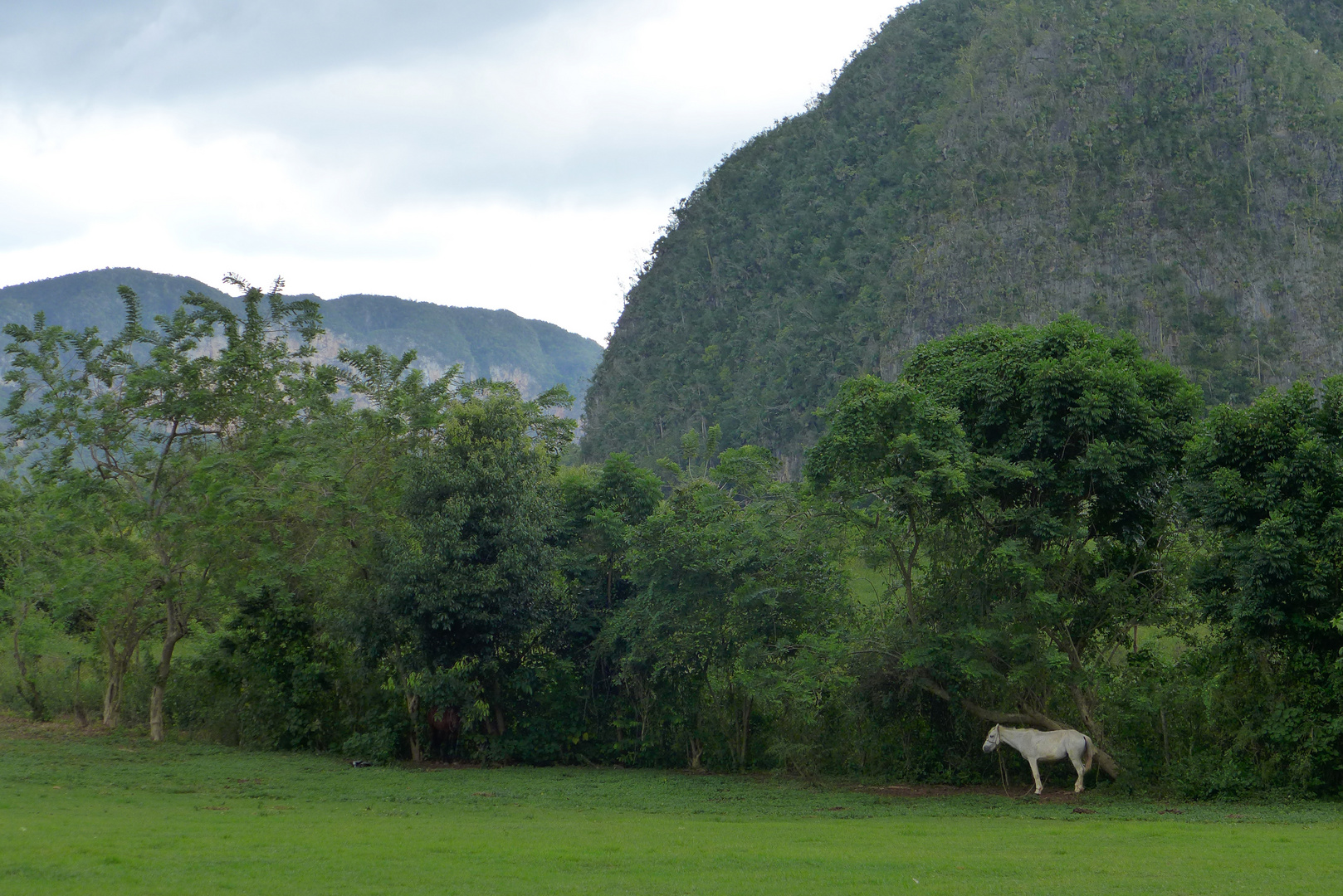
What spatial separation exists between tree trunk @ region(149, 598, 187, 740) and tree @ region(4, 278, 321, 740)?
42mm

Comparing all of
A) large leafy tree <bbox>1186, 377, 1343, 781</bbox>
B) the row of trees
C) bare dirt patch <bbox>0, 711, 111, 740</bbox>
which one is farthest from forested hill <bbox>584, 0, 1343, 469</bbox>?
large leafy tree <bbox>1186, 377, 1343, 781</bbox>

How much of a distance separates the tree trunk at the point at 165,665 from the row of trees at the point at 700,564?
10 cm

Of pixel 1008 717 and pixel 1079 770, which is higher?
pixel 1008 717

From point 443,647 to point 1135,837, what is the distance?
519 inches

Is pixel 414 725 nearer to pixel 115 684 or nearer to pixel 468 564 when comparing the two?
pixel 468 564

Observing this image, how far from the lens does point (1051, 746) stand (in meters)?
17.6

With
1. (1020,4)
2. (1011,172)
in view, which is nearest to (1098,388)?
(1011,172)

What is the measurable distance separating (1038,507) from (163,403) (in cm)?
1792

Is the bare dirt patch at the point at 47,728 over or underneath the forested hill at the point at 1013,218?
underneath

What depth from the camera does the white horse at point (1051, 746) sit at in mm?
17531

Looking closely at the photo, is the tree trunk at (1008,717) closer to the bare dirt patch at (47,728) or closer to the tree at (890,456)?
the tree at (890,456)

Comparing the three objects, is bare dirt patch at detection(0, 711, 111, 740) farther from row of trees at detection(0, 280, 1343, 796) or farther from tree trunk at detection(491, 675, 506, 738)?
tree trunk at detection(491, 675, 506, 738)

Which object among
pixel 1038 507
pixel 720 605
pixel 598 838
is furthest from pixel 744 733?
pixel 598 838

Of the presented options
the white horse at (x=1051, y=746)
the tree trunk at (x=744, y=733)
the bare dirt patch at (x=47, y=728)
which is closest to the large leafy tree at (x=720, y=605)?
the tree trunk at (x=744, y=733)
